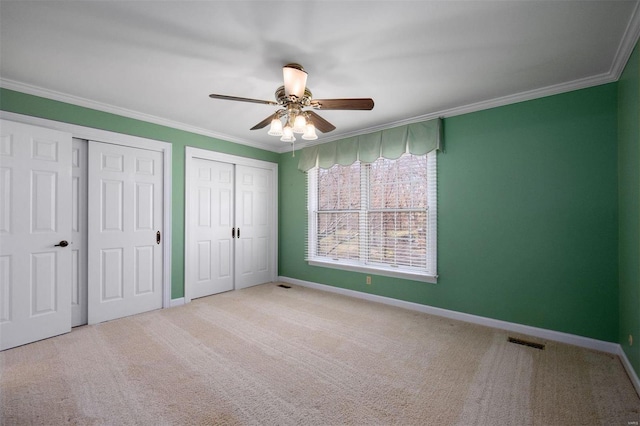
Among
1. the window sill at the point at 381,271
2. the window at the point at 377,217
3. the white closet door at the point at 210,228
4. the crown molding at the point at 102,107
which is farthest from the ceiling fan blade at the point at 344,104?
the white closet door at the point at 210,228

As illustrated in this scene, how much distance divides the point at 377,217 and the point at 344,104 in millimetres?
2198

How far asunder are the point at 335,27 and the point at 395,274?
2997 millimetres

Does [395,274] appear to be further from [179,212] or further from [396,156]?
[179,212]

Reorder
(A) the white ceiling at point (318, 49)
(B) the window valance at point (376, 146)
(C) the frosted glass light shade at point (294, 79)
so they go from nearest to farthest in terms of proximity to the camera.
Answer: (A) the white ceiling at point (318, 49) < (C) the frosted glass light shade at point (294, 79) < (B) the window valance at point (376, 146)

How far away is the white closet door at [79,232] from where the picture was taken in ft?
10.5

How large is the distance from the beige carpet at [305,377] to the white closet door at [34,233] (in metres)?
0.25

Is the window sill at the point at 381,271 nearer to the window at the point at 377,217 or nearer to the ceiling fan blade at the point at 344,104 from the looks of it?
the window at the point at 377,217

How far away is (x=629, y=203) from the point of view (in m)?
2.27

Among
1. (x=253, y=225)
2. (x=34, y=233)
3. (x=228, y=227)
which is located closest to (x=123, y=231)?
(x=34, y=233)

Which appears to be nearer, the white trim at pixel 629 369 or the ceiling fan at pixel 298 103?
the white trim at pixel 629 369

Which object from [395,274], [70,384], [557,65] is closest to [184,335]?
[70,384]

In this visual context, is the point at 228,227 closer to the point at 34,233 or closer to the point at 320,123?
the point at 34,233

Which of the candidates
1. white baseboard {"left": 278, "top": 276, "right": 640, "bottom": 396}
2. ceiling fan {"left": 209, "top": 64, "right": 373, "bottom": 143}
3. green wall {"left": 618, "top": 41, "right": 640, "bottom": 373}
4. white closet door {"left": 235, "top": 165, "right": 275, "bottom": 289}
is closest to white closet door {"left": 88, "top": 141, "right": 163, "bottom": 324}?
white closet door {"left": 235, "top": 165, "right": 275, "bottom": 289}

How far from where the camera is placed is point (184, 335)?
Result: 2990 mm
